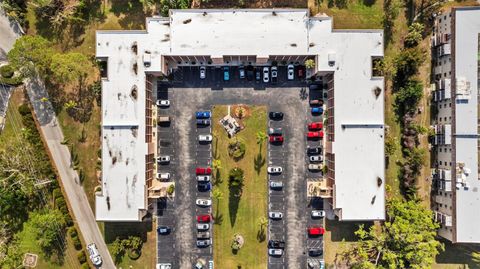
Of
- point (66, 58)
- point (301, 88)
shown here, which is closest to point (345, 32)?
point (301, 88)

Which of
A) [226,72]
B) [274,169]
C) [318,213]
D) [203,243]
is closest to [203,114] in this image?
[226,72]

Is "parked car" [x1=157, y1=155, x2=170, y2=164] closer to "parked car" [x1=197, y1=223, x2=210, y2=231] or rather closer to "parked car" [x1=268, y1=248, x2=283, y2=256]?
"parked car" [x1=197, y1=223, x2=210, y2=231]

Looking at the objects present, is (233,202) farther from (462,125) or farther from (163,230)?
(462,125)

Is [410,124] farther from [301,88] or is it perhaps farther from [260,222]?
[260,222]

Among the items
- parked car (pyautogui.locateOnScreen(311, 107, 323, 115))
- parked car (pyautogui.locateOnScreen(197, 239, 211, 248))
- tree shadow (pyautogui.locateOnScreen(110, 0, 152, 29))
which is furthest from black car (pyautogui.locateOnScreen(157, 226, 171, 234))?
tree shadow (pyautogui.locateOnScreen(110, 0, 152, 29))

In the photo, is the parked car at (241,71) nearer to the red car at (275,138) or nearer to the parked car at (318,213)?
the red car at (275,138)
